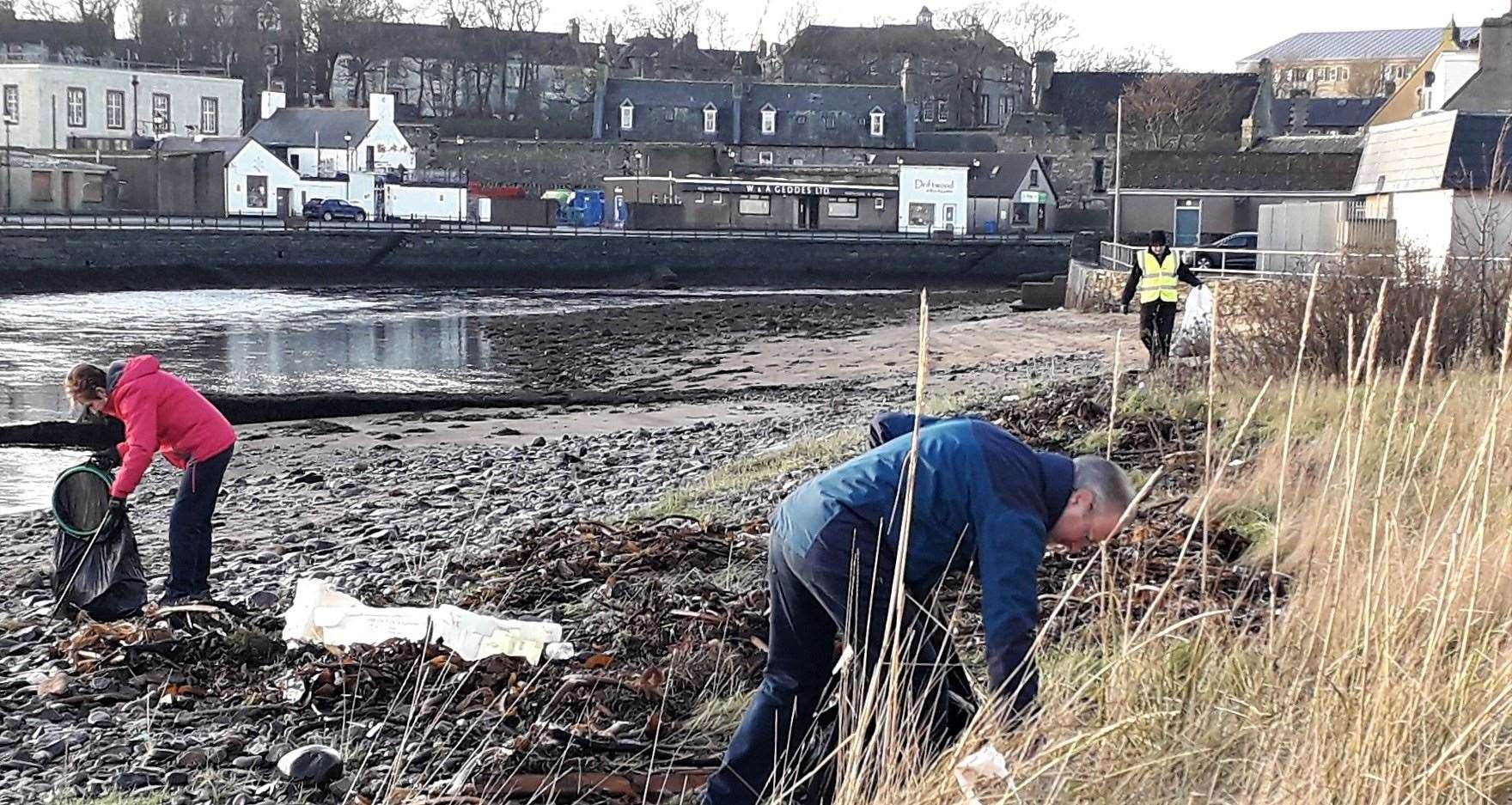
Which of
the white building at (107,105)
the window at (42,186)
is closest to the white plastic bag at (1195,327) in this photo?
the window at (42,186)

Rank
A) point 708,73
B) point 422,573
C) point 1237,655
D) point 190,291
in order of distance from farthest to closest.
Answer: point 708,73
point 190,291
point 422,573
point 1237,655

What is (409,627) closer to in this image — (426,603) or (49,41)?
(426,603)

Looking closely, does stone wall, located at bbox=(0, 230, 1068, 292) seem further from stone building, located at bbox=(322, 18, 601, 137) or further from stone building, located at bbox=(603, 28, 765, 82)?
stone building, located at bbox=(322, 18, 601, 137)

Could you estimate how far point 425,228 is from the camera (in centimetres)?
5509

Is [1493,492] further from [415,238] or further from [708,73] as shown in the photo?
[708,73]

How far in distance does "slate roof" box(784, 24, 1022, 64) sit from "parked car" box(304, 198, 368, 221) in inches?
1237

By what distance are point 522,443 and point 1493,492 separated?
11.5 meters

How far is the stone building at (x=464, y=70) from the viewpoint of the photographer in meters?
84.2

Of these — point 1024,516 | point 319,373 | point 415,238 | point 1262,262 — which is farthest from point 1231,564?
point 415,238

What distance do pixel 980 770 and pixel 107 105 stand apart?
251 ft

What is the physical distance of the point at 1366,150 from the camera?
32.6 meters

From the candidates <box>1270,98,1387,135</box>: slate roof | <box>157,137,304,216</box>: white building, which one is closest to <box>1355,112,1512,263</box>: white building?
<box>157,137,304,216</box>: white building

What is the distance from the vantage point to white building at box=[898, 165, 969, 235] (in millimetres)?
66500

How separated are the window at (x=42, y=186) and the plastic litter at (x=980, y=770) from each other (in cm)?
6407
